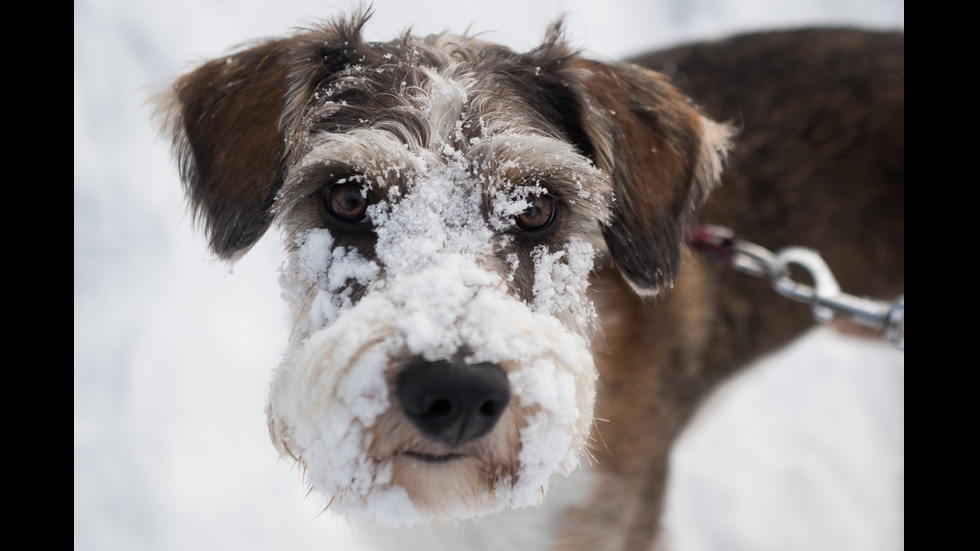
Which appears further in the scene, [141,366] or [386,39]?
[141,366]

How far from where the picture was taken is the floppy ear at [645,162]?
221 cm

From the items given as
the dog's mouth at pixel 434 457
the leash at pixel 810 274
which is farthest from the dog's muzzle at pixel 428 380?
the leash at pixel 810 274

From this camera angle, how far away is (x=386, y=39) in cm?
240

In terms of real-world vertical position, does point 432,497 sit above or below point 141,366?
above

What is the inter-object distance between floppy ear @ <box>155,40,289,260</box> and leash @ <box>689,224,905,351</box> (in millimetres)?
1791

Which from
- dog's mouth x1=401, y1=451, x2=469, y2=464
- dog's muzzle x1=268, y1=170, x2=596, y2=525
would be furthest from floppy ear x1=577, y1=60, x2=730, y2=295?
dog's mouth x1=401, y1=451, x2=469, y2=464

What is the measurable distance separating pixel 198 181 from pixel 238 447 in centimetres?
168

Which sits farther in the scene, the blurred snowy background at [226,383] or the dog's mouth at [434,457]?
the blurred snowy background at [226,383]

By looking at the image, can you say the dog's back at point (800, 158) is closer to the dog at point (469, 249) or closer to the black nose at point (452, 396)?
the dog at point (469, 249)

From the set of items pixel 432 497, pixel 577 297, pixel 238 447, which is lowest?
pixel 238 447
